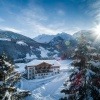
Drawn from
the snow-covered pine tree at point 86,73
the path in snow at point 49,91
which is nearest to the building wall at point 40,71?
the path in snow at point 49,91

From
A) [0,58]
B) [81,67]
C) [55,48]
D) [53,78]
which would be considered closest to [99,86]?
[81,67]

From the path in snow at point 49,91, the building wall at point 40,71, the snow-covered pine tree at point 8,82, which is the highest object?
the snow-covered pine tree at point 8,82

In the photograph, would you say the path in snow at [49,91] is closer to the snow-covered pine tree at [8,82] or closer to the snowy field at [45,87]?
the snowy field at [45,87]

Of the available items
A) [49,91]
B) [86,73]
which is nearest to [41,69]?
[49,91]

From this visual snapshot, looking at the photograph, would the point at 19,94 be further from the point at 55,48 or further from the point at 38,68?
the point at 55,48

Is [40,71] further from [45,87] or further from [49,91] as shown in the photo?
[49,91]

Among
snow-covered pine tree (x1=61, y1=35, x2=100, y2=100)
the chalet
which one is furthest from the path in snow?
snow-covered pine tree (x1=61, y1=35, x2=100, y2=100)

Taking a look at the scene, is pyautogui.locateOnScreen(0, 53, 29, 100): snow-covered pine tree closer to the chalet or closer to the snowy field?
the snowy field
